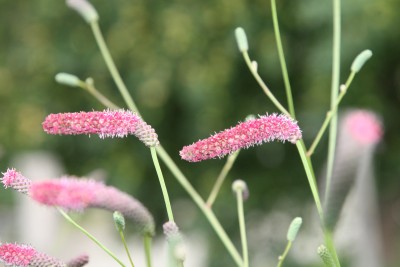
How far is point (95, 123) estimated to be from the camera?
69 centimetres

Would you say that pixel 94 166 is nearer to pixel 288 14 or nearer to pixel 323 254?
pixel 288 14

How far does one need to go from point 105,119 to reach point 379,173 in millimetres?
3493

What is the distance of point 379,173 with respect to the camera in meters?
4.05

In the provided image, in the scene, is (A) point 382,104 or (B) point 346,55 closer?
(B) point 346,55

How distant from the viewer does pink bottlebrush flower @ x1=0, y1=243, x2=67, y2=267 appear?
69cm

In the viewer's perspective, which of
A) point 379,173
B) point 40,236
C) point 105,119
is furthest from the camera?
point 40,236

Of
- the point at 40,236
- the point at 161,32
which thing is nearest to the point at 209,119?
the point at 161,32

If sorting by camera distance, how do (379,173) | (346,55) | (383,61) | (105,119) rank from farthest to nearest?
(379,173) < (383,61) < (346,55) < (105,119)

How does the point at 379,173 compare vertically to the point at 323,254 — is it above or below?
above

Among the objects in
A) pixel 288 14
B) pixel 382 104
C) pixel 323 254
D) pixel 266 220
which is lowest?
pixel 323 254

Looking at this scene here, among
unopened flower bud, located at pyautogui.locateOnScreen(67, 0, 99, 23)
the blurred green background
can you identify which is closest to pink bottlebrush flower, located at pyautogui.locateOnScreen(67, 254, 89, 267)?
unopened flower bud, located at pyautogui.locateOnScreen(67, 0, 99, 23)

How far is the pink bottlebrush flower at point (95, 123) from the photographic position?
2.26 feet

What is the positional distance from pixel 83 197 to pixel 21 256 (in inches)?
5.3

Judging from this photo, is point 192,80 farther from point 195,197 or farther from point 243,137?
point 243,137
